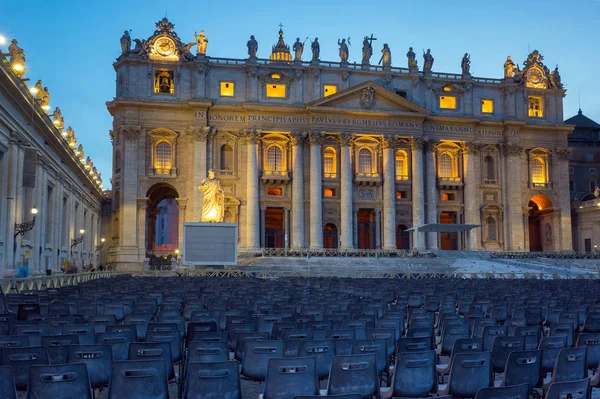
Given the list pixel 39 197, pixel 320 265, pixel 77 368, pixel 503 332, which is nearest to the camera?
pixel 77 368

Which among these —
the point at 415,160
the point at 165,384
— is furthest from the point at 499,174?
the point at 165,384

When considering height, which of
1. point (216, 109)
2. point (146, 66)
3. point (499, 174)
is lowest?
point (499, 174)

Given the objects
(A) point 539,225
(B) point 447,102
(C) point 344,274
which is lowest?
(C) point 344,274

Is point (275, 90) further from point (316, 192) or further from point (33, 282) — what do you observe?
point (33, 282)

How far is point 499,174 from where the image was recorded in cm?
6950

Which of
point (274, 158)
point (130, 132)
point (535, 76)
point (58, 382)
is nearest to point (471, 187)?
point (535, 76)

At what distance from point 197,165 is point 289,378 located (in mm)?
56455

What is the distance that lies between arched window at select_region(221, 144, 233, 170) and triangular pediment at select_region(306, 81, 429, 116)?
31.9ft

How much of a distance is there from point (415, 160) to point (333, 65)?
46.5ft

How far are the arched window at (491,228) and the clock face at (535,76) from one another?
732 inches

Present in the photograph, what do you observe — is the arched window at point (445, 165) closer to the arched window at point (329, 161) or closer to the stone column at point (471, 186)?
the stone column at point (471, 186)

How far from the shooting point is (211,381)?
632 centimetres

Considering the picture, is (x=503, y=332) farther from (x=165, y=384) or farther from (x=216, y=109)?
(x=216, y=109)

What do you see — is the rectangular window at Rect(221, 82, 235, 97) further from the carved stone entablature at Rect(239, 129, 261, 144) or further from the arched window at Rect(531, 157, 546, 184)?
the arched window at Rect(531, 157, 546, 184)
